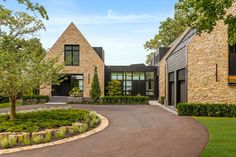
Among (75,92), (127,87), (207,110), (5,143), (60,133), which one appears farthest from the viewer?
(127,87)

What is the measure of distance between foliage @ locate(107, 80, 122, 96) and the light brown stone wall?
1587cm

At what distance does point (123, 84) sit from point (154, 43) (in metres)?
22.7

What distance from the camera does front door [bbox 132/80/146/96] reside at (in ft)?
130

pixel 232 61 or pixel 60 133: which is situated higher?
pixel 232 61

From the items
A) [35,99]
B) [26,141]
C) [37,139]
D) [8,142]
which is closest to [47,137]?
[37,139]

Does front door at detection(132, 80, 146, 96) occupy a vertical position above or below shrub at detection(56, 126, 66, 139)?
above

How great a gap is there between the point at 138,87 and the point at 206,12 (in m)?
31.4

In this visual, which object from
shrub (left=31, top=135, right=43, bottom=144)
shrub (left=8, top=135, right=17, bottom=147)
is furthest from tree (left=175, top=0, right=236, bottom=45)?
shrub (left=8, top=135, right=17, bottom=147)

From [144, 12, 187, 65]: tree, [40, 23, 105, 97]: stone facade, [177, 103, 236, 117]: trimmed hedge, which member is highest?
[144, 12, 187, 65]: tree

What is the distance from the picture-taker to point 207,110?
20.2 meters

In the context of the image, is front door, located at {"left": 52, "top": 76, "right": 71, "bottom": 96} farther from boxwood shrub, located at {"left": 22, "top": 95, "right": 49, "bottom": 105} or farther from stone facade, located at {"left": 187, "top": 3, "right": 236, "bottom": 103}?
stone facade, located at {"left": 187, "top": 3, "right": 236, "bottom": 103}

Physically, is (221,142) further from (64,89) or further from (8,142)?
(64,89)

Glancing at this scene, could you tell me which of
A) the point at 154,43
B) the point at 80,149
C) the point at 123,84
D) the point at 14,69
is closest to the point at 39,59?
the point at 14,69

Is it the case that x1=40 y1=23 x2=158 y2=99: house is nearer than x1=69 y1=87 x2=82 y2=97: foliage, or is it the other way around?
x1=69 y1=87 x2=82 y2=97: foliage
